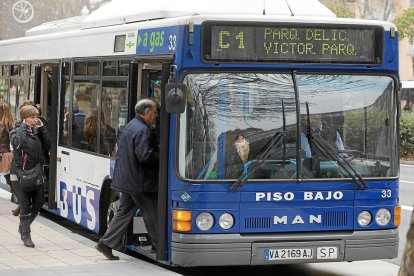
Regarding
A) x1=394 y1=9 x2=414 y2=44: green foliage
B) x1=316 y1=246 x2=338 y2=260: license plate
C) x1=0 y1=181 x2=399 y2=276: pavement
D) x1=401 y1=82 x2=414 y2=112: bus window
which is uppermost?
x1=394 y1=9 x2=414 y2=44: green foliage

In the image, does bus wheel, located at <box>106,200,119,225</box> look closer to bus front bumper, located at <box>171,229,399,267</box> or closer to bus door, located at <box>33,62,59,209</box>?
bus front bumper, located at <box>171,229,399,267</box>

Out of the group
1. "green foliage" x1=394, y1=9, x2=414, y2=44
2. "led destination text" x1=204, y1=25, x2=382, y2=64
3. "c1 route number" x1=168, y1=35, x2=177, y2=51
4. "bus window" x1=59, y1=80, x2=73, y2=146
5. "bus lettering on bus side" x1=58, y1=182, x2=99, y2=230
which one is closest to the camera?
"led destination text" x1=204, y1=25, x2=382, y2=64

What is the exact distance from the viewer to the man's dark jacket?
400 inches

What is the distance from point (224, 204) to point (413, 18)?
106ft

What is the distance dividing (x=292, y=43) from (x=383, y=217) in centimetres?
190

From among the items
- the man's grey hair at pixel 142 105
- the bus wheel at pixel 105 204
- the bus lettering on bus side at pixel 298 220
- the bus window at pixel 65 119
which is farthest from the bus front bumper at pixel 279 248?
the bus window at pixel 65 119

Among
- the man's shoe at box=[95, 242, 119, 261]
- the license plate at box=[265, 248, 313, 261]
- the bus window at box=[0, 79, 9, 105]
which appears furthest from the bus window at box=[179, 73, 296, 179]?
the bus window at box=[0, 79, 9, 105]

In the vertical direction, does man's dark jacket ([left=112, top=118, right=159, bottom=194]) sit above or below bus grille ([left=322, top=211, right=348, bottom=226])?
above

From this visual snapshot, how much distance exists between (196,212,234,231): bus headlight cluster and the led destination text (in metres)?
1.42

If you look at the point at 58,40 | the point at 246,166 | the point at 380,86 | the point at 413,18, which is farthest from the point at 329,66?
the point at 413,18

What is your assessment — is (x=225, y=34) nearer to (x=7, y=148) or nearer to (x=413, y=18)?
(x=7, y=148)

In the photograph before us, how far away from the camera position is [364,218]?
33.3 feet

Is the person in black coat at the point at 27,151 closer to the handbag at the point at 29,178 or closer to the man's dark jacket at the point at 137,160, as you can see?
the handbag at the point at 29,178

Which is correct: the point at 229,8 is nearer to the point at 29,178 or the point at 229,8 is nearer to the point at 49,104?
the point at 29,178
